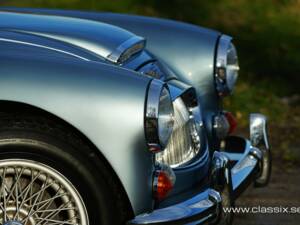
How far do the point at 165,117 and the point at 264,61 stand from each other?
5395 millimetres

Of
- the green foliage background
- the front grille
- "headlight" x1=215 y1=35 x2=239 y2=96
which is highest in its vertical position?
the green foliage background

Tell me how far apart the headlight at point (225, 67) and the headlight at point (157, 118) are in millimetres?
1235

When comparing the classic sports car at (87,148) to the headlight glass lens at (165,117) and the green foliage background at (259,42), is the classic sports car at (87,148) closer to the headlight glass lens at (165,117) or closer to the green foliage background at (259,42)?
the headlight glass lens at (165,117)

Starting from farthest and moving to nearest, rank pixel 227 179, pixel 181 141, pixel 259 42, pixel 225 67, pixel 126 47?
pixel 259 42 → pixel 225 67 → pixel 126 47 → pixel 227 179 → pixel 181 141

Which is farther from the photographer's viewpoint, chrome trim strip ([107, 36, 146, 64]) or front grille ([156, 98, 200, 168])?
chrome trim strip ([107, 36, 146, 64])

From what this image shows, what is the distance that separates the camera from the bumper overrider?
11.7ft

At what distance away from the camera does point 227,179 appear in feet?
13.5

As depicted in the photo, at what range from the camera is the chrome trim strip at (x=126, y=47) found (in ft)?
13.5

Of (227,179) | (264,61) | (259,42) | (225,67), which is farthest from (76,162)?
(259,42)

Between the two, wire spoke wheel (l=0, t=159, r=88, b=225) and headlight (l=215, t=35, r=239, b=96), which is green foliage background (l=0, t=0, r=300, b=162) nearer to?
headlight (l=215, t=35, r=239, b=96)

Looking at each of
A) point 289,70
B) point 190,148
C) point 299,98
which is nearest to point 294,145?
point 299,98

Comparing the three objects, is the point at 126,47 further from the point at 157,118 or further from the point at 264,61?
the point at 264,61

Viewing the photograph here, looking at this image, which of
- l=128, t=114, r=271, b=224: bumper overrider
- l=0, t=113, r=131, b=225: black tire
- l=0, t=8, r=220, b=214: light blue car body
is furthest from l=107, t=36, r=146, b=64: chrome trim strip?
l=0, t=113, r=131, b=225: black tire

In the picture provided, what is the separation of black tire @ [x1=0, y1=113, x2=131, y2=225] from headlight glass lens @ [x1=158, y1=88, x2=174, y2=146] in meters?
0.24
